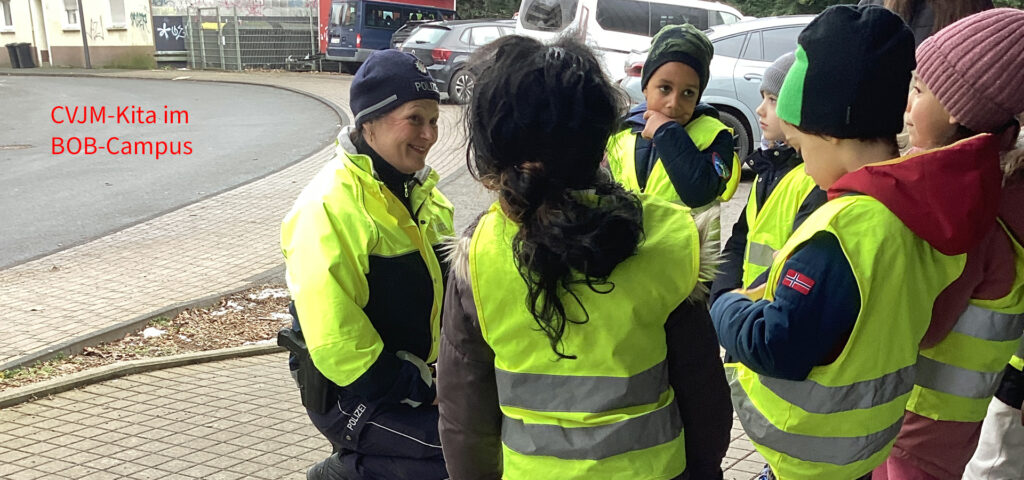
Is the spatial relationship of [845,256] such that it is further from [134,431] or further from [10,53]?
[10,53]

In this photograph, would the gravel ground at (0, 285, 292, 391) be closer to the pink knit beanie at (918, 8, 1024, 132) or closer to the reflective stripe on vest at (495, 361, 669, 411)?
the reflective stripe on vest at (495, 361, 669, 411)

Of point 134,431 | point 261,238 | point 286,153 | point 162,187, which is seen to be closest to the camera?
point 134,431

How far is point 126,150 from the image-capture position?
13.6 m

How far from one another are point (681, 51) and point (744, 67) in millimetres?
7972

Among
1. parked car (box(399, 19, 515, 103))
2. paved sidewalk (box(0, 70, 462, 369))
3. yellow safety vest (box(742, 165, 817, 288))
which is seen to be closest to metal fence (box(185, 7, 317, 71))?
parked car (box(399, 19, 515, 103))

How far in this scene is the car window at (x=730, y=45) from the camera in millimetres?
10953

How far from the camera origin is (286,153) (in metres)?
13.0

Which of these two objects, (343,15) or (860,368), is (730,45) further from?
(343,15)

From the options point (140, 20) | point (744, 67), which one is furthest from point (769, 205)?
point (140, 20)

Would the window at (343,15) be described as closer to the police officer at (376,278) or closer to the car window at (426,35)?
the car window at (426,35)

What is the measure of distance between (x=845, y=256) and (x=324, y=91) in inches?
814

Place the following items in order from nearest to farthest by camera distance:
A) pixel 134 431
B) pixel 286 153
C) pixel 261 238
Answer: pixel 134 431, pixel 261 238, pixel 286 153

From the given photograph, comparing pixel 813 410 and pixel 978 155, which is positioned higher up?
pixel 978 155

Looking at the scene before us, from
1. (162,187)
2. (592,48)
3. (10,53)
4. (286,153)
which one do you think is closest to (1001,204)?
(592,48)
